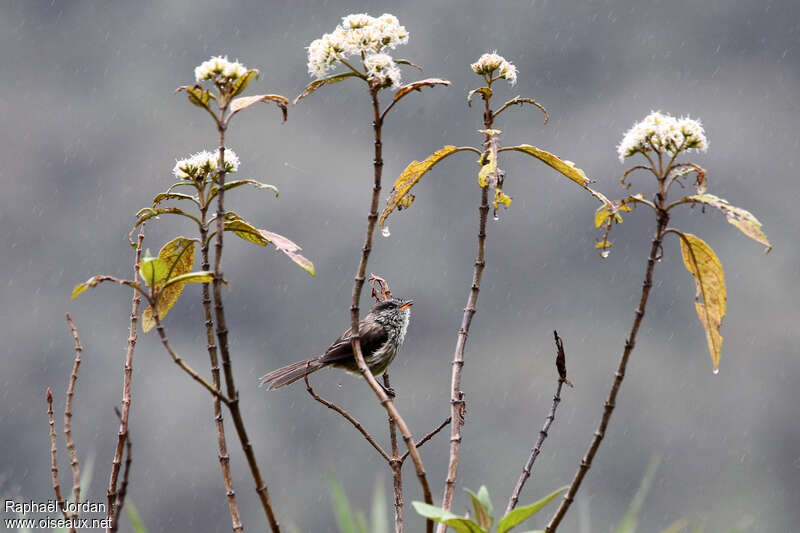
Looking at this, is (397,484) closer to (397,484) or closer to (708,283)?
(397,484)

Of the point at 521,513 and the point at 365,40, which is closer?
the point at 521,513

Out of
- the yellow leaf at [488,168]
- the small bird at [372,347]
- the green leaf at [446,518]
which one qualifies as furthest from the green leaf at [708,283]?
the small bird at [372,347]

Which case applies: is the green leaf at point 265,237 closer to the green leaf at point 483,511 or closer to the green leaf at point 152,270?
the green leaf at point 152,270

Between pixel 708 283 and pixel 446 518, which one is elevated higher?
pixel 708 283

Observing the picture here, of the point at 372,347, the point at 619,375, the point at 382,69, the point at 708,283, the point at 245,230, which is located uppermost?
the point at 372,347

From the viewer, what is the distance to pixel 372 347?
130 inches

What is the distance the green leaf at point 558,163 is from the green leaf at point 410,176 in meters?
0.11

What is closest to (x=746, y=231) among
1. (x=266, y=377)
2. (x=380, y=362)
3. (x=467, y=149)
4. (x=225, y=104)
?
(x=467, y=149)

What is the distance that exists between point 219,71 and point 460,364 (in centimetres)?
73

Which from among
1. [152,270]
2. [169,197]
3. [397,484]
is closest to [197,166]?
[169,197]

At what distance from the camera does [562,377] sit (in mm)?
1702

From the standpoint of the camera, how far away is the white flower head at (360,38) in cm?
154

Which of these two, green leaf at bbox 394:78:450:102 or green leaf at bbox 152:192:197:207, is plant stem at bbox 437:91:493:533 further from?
green leaf at bbox 152:192:197:207

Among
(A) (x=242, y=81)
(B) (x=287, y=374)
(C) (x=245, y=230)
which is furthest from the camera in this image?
(B) (x=287, y=374)
